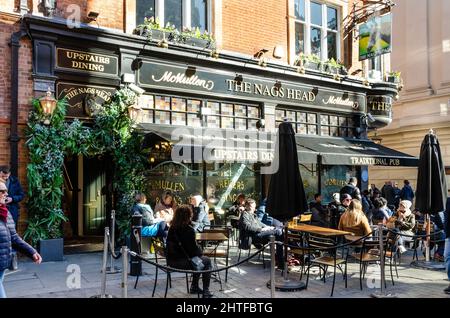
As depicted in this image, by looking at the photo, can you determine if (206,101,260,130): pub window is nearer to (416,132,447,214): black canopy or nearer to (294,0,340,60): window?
(294,0,340,60): window

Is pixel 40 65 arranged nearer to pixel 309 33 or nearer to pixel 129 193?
pixel 129 193

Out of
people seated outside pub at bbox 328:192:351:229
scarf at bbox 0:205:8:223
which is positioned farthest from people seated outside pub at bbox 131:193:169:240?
people seated outside pub at bbox 328:192:351:229

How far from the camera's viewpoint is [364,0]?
1509 cm

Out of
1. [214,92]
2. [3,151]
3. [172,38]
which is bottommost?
[3,151]

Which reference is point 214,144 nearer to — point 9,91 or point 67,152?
point 67,152

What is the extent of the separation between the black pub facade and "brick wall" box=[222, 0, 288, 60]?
54 centimetres

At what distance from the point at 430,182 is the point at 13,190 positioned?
827cm

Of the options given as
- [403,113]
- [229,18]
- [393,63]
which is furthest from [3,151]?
[393,63]

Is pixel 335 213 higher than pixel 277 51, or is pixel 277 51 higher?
pixel 277 51

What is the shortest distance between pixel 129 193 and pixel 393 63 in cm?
2050

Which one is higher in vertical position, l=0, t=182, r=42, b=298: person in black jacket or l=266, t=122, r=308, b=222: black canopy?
l=266, t=122, r=308, b=222: black canopy

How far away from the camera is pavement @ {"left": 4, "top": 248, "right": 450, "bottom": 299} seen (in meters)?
6.46

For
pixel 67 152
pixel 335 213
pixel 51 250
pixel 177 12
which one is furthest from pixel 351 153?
pixel 51 250

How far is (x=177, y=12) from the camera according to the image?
11.8 meters
